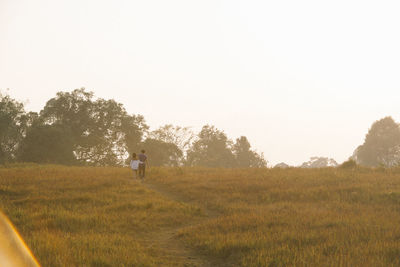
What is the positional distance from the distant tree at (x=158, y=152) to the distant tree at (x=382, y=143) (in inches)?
1608

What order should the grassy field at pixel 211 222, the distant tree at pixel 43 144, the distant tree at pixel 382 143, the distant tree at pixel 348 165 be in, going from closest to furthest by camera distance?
the grassy field at pixel 211 222, the distant tree at pixel 348 165, the distant tree at pixel 43 144, the distant tree at pixel 382 143

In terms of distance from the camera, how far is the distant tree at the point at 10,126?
Result: 48.5 meters

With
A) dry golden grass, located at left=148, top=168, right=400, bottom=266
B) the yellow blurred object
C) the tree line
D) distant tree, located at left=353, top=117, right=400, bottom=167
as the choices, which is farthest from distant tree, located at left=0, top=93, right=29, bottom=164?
distant tree, located at left=353, top=117, right=400, bottom=167

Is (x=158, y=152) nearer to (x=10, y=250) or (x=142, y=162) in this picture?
(x=142, y=162)

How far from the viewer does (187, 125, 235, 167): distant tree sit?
253 ft

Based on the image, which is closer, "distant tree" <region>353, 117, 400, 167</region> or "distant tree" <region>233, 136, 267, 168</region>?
"distant tree" <region>353, 117, 400, 167</region>

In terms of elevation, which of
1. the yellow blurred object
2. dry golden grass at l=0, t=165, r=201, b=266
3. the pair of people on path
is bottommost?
dry golden grass at l=0, t=165, r=201, b=266

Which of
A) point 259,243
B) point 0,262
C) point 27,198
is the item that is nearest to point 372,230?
point 259,243

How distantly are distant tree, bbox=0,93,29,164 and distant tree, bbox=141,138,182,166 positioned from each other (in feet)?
66.9

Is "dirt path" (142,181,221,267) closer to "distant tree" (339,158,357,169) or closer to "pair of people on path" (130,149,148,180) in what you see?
"pair of people on path" (130,149,148,180)

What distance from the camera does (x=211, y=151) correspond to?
78.9 m

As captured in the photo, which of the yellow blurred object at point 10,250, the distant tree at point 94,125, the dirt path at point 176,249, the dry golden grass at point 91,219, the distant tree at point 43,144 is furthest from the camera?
the distant tree at point 94,125

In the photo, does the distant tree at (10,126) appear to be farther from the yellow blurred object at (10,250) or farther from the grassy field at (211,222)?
the yellow blurred object at (10,250)

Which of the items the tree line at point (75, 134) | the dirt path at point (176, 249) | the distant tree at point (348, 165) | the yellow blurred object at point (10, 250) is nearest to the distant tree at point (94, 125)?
the tree line at point (75, 134)
